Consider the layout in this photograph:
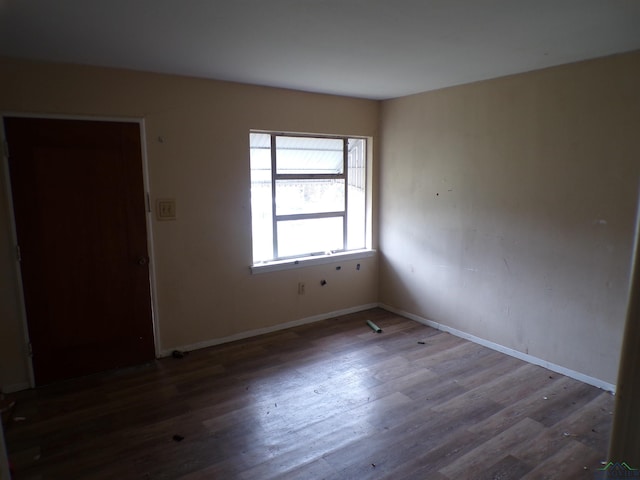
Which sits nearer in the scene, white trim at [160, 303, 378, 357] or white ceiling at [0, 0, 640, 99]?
white ceiling at [0, 0, 640, 99]

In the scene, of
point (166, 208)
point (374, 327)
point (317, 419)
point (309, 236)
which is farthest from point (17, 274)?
point (374, 327)

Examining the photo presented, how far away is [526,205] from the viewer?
3.65 metres

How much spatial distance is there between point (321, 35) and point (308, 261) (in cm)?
257

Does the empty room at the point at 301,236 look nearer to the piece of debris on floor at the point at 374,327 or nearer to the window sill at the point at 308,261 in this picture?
the window sill at the point at 308,261

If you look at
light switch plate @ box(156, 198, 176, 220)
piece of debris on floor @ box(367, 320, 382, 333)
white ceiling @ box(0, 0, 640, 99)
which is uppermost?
white ceiling @ box(0, 0, 640, 99)

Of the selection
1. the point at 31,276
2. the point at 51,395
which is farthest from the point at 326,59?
the point at 51,395

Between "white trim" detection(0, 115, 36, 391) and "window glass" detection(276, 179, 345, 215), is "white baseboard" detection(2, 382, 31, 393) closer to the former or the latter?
"white trim" detection(0, 115, 36, 391)

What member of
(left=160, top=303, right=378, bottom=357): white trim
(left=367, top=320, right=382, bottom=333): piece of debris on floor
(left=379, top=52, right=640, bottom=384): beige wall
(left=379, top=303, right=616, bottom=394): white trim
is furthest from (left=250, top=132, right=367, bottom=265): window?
(left=379, top=303, right=616, bottom=394): white trim

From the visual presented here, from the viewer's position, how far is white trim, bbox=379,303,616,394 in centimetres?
333

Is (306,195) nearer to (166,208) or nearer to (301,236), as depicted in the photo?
(301,236)

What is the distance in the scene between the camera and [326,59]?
10.2 feet

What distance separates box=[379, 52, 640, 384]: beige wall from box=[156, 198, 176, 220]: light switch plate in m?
2.49

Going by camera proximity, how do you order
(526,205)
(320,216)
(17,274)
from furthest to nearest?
1. (320,216)
2. (526,205)
3. (17,274)

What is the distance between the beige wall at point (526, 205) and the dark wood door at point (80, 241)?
282 centimetres
